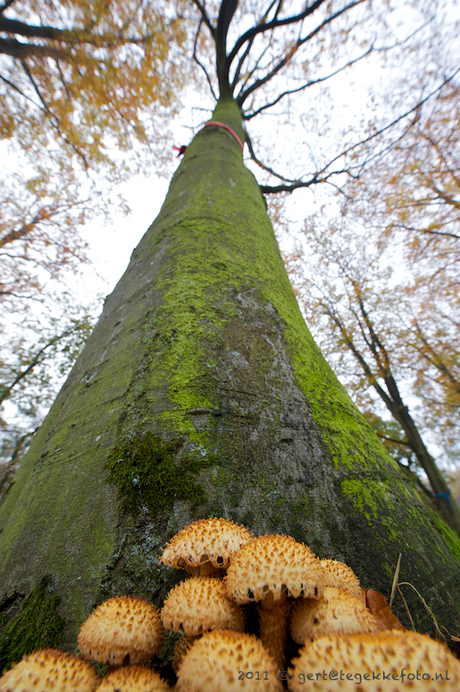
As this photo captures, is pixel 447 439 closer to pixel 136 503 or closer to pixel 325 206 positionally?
pixel 325 206

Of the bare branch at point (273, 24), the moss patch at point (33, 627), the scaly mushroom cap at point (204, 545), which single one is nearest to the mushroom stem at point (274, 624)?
the scaly mushroom cap at point (204, 545)

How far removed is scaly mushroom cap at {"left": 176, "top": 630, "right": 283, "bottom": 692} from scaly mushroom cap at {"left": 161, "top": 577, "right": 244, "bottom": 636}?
0.26ft

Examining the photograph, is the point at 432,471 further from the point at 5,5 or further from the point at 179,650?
the point at 5,5

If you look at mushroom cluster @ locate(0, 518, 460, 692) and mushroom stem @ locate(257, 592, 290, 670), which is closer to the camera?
mushroom cluster @ locate(0, 518, 460, 692)

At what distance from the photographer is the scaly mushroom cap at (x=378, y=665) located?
0.43m

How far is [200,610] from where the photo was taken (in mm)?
657

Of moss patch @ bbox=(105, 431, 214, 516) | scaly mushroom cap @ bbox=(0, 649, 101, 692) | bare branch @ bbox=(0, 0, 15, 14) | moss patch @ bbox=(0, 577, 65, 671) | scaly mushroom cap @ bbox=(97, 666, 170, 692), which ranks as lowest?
moss patch @ bbox=(0, 577, 65, 671)

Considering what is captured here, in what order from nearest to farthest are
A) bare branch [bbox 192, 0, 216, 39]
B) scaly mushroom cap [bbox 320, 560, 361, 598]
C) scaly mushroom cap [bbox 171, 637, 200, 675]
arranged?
scaly mushroom cap [bbox 171, 637, 200, 675]
scaly mushroom cap [bbox 320, 560, 361, 598]
bare branch [bbox 192, 0, 216, 39]

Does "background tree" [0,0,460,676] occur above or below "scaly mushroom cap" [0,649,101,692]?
above

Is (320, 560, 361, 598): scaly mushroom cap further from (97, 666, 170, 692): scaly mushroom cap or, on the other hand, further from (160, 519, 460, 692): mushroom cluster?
(97, 666, 170, 692): scaly mushroom cap

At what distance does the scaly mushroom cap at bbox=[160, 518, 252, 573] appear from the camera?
75 centimetres

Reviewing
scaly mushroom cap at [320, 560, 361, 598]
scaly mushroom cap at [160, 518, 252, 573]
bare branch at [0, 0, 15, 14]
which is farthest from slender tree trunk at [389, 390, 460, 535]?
bare branch at [0, 0, 15, 14]

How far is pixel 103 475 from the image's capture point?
108 cm

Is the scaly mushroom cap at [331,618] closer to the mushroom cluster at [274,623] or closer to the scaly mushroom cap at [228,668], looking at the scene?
the mushroom cluster at [274,623]
